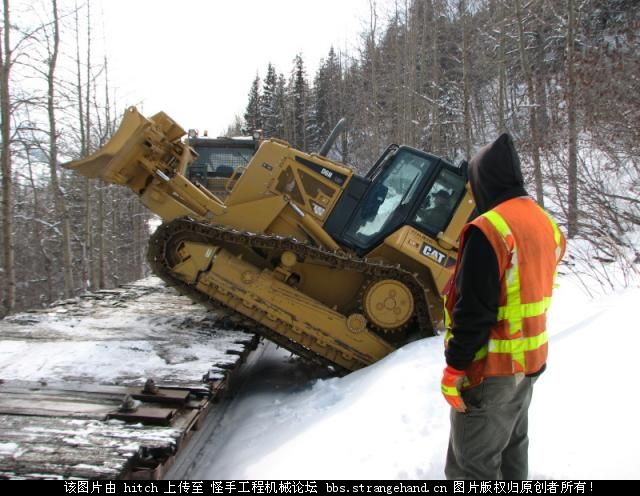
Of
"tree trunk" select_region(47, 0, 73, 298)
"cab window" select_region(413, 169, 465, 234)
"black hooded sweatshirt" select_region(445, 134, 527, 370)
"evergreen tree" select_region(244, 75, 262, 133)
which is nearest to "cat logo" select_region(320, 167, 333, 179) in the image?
"cab window" select_region(413, 169, 465, 234)

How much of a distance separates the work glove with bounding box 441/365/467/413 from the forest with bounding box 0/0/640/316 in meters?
4.61

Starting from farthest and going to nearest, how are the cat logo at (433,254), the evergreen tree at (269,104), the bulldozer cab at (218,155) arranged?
the evergreen tree at (269,104), the bulldozer cab at (218,155), the cat logo at (433,254)

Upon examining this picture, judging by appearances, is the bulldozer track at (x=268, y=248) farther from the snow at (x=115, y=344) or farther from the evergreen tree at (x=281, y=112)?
the evergreen tree at (x=281, y=112)

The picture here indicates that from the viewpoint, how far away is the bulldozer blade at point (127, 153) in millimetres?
5742

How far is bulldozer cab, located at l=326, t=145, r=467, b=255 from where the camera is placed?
19.0 ft

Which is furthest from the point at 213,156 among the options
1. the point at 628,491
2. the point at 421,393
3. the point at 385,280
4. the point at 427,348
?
the point at 628,491

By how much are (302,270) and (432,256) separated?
4.85 feet

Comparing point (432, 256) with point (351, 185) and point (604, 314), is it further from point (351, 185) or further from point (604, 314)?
point (604, 314)

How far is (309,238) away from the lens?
5883 millimetres

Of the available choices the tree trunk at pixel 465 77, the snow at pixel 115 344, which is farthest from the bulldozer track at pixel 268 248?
the tree trunk at pixel 465 77

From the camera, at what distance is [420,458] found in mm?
3012

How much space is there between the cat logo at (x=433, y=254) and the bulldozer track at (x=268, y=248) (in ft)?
1.04

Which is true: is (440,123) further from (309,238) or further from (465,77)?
(309,238)

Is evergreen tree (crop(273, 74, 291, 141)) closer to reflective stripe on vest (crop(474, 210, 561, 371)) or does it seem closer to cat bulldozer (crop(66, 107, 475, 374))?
cat bulldozer (crop(66, 107, 475, 374))
